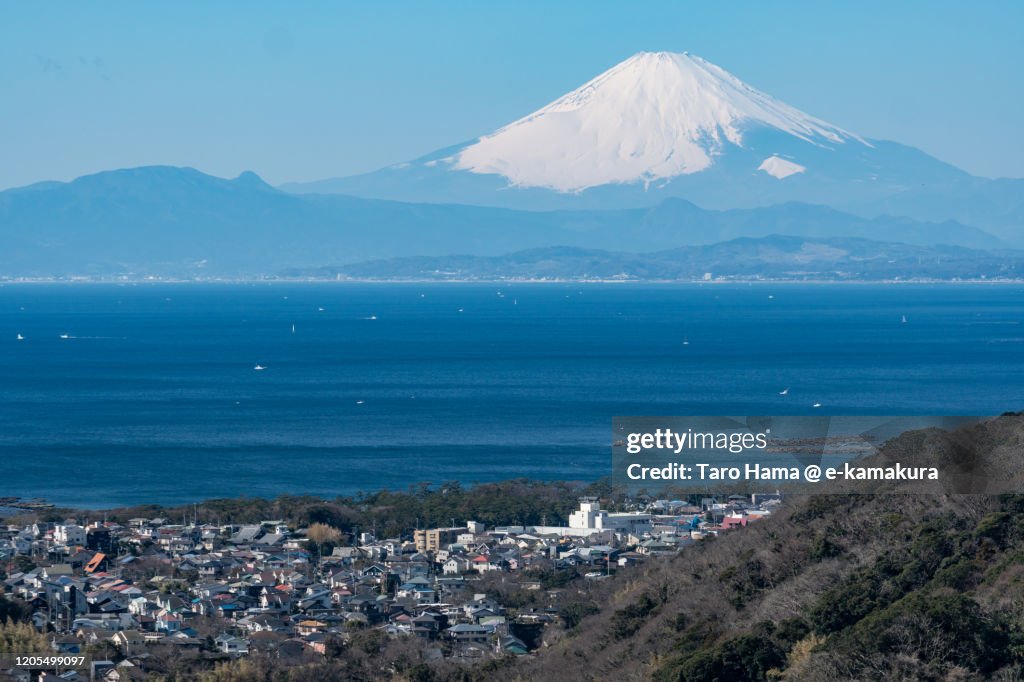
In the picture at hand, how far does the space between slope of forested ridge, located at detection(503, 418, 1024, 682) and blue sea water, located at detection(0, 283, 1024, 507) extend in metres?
13.1

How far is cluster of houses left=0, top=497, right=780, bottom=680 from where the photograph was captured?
13.6 m

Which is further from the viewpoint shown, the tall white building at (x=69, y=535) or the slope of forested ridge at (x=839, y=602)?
the tall white building at (x=69, y=535)

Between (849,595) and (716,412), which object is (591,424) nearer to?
(716,412)

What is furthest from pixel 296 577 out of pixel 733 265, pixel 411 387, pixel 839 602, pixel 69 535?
pixel 733 265

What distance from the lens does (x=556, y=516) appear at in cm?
2150

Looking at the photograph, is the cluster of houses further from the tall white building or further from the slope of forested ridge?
the slope of forested ridge

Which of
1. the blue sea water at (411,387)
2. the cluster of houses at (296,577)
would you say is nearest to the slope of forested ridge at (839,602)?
the cluster of houses at (296,577)

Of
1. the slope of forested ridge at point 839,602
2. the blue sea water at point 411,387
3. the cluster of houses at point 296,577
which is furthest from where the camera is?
the blue sea water at point 411,387

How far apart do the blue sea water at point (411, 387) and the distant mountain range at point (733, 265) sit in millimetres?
79309

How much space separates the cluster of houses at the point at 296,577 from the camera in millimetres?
13609

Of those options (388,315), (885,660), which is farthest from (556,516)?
(388,315)

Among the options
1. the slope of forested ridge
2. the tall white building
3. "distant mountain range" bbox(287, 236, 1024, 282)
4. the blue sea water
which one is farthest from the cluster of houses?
"distant mountain range" bbox(287, 236, 1024, 282)

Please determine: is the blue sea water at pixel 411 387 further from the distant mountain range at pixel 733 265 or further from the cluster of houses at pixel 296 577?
the distant mountain range at pixel 733 265

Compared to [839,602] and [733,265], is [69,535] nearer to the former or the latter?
[839,602]
